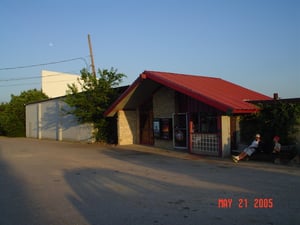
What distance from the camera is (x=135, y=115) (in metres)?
21.9

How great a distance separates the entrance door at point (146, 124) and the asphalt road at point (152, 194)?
Answer: 28.7 ft

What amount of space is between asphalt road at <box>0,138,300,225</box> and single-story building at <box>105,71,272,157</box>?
8.53ft

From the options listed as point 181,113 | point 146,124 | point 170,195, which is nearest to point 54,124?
point 146,124

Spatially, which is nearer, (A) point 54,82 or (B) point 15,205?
(B) point 15,205

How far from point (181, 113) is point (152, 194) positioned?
10.3 m

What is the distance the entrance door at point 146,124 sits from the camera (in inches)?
827

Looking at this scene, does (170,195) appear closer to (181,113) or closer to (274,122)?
(274,122)

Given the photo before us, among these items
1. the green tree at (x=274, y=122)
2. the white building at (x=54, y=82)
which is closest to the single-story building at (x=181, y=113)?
the green tree at (x=274, y=122)

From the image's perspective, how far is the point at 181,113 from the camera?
17.4 m

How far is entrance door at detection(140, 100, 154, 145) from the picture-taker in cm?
2100

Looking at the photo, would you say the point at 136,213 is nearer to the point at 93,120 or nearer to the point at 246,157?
the point at 246,157

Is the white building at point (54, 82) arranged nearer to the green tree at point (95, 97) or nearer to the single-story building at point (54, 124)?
the single-story building at point (54, 124)

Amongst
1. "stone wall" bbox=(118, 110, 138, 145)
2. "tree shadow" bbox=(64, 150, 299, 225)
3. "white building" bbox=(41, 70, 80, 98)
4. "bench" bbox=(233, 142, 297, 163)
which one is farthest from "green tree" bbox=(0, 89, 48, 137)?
"bench" bbox=(233, 142, 297, 163)

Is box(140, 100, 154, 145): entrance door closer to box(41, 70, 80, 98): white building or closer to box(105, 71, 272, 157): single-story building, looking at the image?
box(105, 71, 272, 157): single-story building
